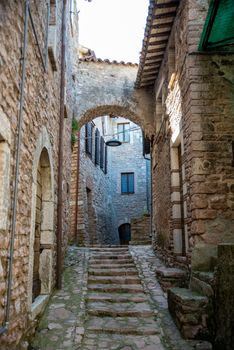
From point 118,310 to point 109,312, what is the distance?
0.14 meters

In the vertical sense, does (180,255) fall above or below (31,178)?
below

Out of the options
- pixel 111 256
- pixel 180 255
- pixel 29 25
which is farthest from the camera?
pixel 111 256

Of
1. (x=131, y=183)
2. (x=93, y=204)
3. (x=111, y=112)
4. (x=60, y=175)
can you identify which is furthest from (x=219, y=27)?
(x=131, y=183)

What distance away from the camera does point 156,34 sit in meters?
6.87

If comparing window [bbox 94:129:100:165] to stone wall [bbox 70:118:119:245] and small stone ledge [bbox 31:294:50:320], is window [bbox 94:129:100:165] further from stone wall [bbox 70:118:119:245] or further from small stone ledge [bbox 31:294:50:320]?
small stone ledge [bbox 31:294:50:320]

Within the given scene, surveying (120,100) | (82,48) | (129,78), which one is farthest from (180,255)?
(82,48)

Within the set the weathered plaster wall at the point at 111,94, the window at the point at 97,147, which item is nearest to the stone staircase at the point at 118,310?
the weathered plaster wall at the point at 111,94

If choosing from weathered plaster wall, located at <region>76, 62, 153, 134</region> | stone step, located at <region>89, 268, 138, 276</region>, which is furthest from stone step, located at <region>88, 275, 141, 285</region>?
weathered plaster wall, located at <region>76, 62, 153, 134</region>

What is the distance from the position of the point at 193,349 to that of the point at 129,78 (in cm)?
801

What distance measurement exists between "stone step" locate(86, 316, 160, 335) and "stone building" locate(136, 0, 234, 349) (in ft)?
1.24

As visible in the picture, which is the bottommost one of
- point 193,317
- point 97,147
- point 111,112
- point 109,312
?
point 109,312

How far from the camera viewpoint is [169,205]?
22.6ft

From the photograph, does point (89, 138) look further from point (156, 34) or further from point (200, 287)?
point (200, 287)

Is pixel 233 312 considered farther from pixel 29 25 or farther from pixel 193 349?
pixel 29 25
